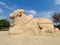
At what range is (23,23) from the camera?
32.2ft

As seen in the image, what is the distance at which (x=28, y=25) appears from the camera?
31.3 feet

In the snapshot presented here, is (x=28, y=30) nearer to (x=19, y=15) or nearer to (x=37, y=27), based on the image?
(x=37, y=27)

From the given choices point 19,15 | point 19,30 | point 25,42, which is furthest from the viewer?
point 19,15

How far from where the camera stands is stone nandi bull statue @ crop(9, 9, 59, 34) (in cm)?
932

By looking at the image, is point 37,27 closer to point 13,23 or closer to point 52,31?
point 52,31

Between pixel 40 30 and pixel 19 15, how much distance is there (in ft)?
6.29

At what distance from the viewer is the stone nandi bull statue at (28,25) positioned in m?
9.32

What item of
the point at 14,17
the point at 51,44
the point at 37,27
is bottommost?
the point at 51,44

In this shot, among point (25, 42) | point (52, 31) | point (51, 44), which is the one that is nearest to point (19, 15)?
point (52, 31)

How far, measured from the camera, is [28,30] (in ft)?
30.7

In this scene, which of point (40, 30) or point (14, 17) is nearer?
point (40, 30)

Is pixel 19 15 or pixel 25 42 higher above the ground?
pixel 19 15

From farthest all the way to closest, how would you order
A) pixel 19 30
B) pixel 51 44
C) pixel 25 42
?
1. pixel 19 30
2. pixel 25 42
3. pixel 51 44

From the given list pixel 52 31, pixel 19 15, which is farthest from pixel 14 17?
pixel 52 31
